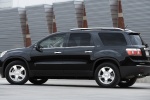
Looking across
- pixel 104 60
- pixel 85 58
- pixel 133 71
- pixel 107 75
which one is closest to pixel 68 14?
pixel 85 58

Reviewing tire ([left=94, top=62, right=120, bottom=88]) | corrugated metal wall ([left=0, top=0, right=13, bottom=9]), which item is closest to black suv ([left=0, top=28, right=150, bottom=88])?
tire ([left=94, top=62, right=120, bottom=88])

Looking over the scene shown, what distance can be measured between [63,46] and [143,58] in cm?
232

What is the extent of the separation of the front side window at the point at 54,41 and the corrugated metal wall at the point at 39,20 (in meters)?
27.6

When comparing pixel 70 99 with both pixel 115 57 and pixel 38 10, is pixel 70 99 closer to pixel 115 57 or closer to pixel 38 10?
pixel 115 57

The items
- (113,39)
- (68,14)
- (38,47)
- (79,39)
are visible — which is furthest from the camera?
(68,14)

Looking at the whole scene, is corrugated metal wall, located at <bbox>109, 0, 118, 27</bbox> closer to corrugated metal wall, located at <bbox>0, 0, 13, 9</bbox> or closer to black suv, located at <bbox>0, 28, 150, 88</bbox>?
corrugated metal wall, located at <bbox>0, 0, 13, 9</bbox>

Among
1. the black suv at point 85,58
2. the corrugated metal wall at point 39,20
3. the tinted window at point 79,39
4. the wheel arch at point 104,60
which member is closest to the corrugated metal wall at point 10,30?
the corrugated metal wall at point 39,20

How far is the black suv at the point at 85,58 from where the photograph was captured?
1775cm

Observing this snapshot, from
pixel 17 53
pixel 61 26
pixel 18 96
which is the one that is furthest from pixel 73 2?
pixel 18 96

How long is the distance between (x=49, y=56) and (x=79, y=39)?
0.97 m

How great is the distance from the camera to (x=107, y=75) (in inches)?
701

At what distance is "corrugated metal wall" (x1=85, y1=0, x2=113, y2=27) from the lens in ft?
134

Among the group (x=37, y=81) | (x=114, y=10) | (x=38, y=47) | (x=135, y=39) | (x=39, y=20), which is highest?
(x=114, y=10)

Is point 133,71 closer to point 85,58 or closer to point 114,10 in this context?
point 85,58
